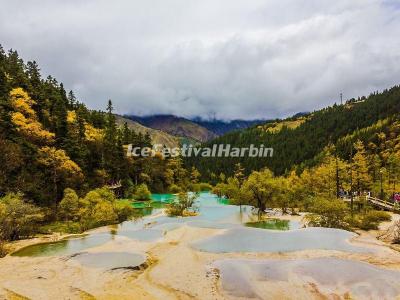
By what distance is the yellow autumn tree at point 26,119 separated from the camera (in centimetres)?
6888

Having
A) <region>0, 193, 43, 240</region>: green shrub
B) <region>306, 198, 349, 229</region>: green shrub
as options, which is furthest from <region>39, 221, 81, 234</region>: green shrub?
Answer: <region>306, 198, 349, 229</region>: green shrub

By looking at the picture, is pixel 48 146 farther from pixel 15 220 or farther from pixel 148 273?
pixel 148 273

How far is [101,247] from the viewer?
38.4 m

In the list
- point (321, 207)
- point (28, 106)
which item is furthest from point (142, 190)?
point (321, 207)

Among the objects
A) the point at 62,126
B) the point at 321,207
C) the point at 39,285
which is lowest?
the point at 39,285

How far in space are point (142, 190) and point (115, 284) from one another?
80301 mm

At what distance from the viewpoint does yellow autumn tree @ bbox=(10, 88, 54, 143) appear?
68.9 metres

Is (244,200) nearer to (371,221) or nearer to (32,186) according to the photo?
(371,221)

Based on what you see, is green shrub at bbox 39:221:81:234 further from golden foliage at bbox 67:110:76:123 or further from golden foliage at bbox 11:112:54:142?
golden foliage at bbox 67:110:76:123

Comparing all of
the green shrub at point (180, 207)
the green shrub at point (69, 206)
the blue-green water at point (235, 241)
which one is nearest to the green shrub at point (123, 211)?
the green shrub at point (69, 206)

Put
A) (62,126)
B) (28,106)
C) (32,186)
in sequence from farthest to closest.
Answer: (62,126)
(28,106)
(32,186)

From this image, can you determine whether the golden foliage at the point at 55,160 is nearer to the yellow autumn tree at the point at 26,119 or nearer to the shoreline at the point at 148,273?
the yellow autumn tree at the point at 26,119

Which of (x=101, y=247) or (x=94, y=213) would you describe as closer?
(x=101, y=247)

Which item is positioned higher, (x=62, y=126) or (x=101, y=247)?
(x=62, y=126)
